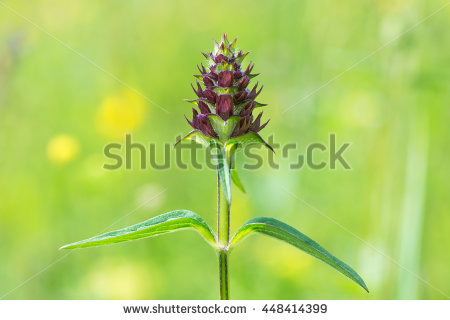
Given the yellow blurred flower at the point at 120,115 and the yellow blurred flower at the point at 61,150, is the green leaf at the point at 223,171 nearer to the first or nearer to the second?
the yellow blurred flower at the point at 61,150

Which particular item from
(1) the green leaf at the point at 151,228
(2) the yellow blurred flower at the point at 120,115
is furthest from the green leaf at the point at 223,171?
(2) the yellow blurred flower at the point at 120,115

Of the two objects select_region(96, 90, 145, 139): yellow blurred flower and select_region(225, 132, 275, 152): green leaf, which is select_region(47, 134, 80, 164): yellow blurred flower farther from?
select_region(225, 132, 275, 152): green leaf

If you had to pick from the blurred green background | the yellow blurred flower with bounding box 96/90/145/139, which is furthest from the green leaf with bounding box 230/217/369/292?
the yellow blurred flower with bounding box 96/90/145/139

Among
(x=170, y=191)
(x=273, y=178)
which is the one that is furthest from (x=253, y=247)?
(x=170, y=191)

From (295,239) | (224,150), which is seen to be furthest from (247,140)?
(295,239)

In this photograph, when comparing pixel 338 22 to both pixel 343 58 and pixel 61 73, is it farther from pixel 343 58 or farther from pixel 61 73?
pixel 61 73

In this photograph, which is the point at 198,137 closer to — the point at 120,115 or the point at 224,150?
the point at 224,150
